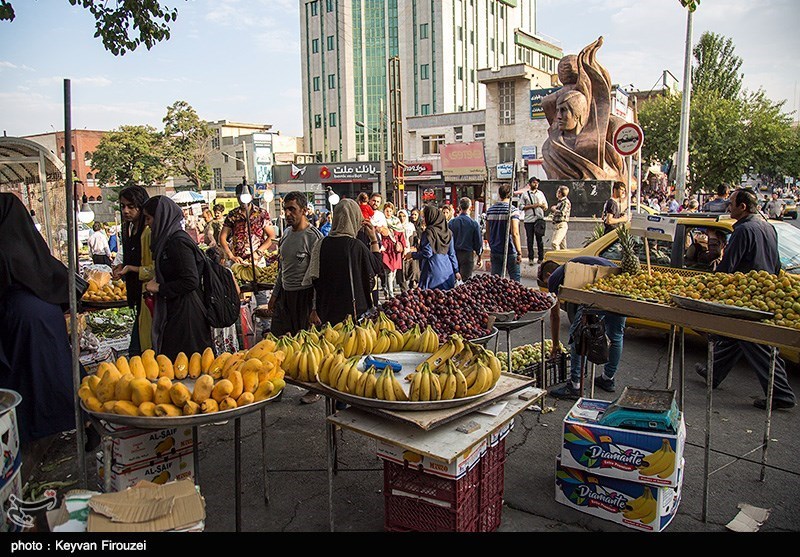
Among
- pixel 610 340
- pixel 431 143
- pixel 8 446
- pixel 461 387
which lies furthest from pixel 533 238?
pixel 431 143

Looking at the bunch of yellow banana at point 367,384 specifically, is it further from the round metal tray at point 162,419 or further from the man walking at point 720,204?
the man walking at point 720,204

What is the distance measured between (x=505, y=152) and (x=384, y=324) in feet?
120

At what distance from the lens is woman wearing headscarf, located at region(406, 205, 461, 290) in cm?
833

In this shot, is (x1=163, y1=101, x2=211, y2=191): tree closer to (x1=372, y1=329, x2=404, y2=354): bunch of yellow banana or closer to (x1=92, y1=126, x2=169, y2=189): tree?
(x1=92, y1=126, x2=169, y2=189): tree

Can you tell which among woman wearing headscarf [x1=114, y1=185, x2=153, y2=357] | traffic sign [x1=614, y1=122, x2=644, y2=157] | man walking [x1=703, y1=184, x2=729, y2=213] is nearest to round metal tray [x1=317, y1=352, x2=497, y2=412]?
woman wearing headscarf [x1=114, y1=185, x2=153, y2=357]


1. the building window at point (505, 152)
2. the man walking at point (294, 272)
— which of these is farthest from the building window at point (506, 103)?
→ the man walking at point (294, 272)

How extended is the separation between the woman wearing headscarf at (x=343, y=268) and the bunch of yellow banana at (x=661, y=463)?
2.92m

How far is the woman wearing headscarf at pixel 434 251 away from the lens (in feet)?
27.3

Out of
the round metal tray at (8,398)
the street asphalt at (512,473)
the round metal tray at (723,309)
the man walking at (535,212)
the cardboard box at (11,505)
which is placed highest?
the man walking at (535,212)

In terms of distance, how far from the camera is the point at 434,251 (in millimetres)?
8359

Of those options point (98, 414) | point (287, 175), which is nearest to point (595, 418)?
point (98, 414)

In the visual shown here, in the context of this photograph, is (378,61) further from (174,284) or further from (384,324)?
(384,324)

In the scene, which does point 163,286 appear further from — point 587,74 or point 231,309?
point 587,74

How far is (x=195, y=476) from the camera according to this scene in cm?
372
